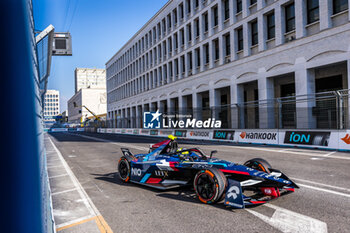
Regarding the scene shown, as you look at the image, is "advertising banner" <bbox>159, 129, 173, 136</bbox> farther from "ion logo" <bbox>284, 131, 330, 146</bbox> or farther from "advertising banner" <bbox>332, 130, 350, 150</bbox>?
"advertising banner" <bbox>332, 130, 350, 150</bbox>

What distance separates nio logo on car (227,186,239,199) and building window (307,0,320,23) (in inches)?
790

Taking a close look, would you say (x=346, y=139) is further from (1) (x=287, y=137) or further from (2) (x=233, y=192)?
(2) (x=233, y=192)

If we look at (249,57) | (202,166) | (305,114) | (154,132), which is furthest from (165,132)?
(202,166)

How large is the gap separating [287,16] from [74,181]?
21648 mm

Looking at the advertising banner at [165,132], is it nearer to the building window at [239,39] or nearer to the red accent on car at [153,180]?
the building window at [239,39]

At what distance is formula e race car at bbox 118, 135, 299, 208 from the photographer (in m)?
5.03

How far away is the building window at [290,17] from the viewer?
22.2m

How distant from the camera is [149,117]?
4053cm

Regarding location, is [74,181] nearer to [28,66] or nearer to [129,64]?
[28,66]

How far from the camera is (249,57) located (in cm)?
2595

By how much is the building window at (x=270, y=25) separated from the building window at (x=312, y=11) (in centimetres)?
347

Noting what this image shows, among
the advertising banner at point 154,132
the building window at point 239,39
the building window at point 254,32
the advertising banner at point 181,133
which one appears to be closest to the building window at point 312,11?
the building window at point 254,32

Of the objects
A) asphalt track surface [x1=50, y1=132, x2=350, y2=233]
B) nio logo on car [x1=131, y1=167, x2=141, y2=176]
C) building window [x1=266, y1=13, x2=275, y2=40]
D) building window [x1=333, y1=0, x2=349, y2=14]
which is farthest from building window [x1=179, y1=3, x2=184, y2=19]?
asphalt track surface [x1=50, y1=132, x2=350, y2=233]

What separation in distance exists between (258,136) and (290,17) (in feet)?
35.9
